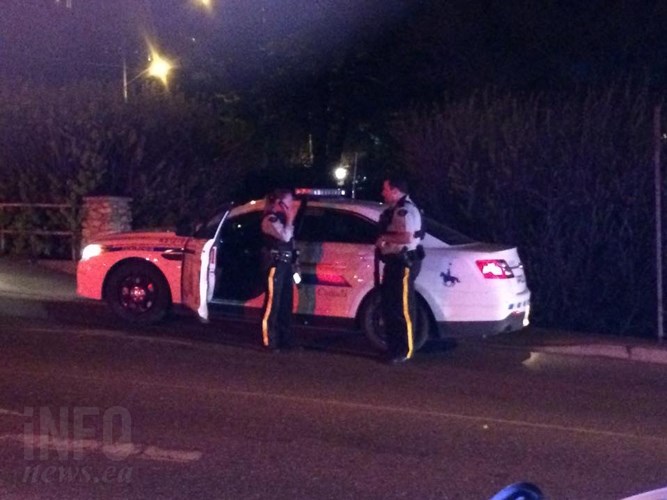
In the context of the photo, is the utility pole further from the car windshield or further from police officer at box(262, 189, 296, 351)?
police officer at box(262, 189, 296, 351)

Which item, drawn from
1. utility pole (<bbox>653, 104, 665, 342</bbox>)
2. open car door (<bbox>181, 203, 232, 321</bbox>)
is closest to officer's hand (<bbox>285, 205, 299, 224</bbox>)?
open car door (<bbox>181, 203, 232, 321</bbox>)

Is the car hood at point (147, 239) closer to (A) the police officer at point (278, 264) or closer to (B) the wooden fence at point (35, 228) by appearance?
(A) the police officer at point (278, 264)

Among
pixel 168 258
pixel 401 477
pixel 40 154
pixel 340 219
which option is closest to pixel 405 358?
pixel 340 219

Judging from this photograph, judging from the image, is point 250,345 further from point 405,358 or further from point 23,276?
point 23,276

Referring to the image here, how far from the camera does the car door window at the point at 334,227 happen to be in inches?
471

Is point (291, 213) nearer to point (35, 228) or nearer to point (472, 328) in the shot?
point (472, 328)

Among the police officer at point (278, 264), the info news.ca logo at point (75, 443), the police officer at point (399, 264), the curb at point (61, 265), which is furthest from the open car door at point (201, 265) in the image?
the curb at point (61, 265)

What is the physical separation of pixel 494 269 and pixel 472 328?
1.97 ft

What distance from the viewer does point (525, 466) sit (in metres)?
7.74

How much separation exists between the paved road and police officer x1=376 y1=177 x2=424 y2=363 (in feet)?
1.08

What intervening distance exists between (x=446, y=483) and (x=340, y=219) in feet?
16.9

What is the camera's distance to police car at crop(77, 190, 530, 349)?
38.3 feet

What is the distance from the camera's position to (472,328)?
11703 mm

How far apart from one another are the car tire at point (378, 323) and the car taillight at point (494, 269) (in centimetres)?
66
